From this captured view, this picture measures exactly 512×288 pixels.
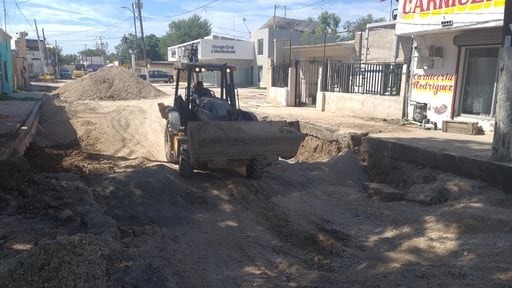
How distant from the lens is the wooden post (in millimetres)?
6719

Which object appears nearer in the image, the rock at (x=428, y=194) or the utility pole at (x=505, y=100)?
the utility pole at (x=505, y=100)

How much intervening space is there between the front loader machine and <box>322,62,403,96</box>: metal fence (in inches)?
348

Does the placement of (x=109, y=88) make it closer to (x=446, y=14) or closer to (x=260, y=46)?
(x=260, y=46)

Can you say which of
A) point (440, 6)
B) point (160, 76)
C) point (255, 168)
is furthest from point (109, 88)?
point (160, 76)

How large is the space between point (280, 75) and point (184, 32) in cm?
5951

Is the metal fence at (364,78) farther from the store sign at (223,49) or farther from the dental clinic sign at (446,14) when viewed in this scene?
the store sign at (223,49)

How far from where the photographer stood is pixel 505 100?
6770mm

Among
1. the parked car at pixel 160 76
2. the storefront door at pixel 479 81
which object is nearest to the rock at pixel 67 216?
the storefront door at pixel 479 81

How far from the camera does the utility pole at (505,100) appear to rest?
22.0ft

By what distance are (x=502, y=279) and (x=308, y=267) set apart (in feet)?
6.36

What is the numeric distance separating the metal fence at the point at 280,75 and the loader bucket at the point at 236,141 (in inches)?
583

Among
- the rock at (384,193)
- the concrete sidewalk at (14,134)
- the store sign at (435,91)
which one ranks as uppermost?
the store sign at (435,91)

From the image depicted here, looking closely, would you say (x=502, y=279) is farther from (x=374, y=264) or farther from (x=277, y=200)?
(x=277, y=200)

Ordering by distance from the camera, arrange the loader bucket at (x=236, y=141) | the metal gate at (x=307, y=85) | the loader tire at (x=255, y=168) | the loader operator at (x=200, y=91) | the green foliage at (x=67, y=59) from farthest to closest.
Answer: the green foliage at (x=67, y=59) < the metal gate at (x=307, y=85) < the loader operator at (x=200, y=91) < the loader tire at (x=255, y=168) < the loader bucket at (x=236, y=141)
